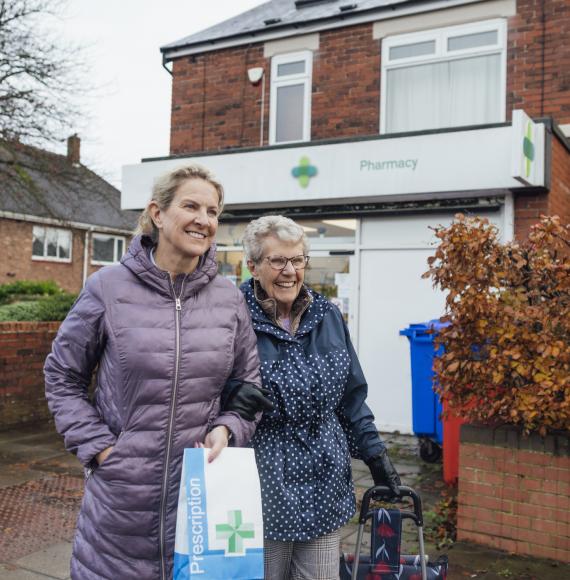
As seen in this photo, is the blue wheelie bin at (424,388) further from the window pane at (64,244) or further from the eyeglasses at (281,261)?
the window pane at (64,244)

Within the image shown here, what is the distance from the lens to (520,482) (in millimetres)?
4336

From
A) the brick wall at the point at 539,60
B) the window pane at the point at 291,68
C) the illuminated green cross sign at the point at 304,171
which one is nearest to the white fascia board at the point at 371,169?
the illuminated green cross sign at the point at 304,171

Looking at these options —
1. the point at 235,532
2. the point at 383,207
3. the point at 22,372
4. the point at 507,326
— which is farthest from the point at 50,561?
the point at 383,207

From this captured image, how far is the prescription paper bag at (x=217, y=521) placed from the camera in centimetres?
202

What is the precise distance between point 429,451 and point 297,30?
7.02 meters

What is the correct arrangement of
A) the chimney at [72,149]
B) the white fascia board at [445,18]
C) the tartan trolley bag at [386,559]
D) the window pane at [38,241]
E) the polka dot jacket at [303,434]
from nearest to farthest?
the polka dot jacket at [303,434], the tartan trolley bag at [386,559], the white fascia board at [445,18], the chimney at [72,149], the window pane at [38,241]

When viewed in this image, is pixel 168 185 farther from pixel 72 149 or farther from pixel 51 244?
pixel 51 244

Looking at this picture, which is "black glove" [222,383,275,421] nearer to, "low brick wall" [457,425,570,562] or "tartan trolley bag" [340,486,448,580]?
"tartan trolley bag" [340,486,448,580]

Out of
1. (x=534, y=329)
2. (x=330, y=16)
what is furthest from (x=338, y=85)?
(x=534, y=329)

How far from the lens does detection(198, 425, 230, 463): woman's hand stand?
2.14 metres

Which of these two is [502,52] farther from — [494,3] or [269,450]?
[269,450]

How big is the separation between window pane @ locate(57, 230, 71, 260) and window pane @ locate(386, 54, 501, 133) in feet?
64.2

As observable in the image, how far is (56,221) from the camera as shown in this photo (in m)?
18.2

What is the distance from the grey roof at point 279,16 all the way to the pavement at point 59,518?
6.45 metres
